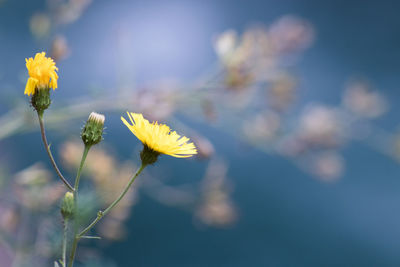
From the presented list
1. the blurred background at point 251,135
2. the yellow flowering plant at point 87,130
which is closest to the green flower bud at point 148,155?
the yellow flowering plant at point 87,130

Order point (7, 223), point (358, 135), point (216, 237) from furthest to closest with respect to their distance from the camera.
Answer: point (216, 237), point (358, 135), point (7, 223)

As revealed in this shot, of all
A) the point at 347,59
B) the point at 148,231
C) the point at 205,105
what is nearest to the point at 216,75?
the point at 205,105

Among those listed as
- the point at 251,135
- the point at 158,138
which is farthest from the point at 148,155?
the point at 251,135

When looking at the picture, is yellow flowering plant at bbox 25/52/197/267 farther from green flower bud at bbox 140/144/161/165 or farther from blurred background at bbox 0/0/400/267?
blurred background at bbox 0/0/400/267

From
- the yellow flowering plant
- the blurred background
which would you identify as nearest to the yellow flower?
the yellow flowering plant

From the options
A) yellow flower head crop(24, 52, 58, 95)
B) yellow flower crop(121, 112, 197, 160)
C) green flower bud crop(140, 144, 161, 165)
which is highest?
yellow flower head crop(24, 52, 58, 95)

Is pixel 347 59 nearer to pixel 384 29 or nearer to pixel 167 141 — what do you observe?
pixel 384 29

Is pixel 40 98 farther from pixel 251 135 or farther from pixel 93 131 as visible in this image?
pixel 251 135
